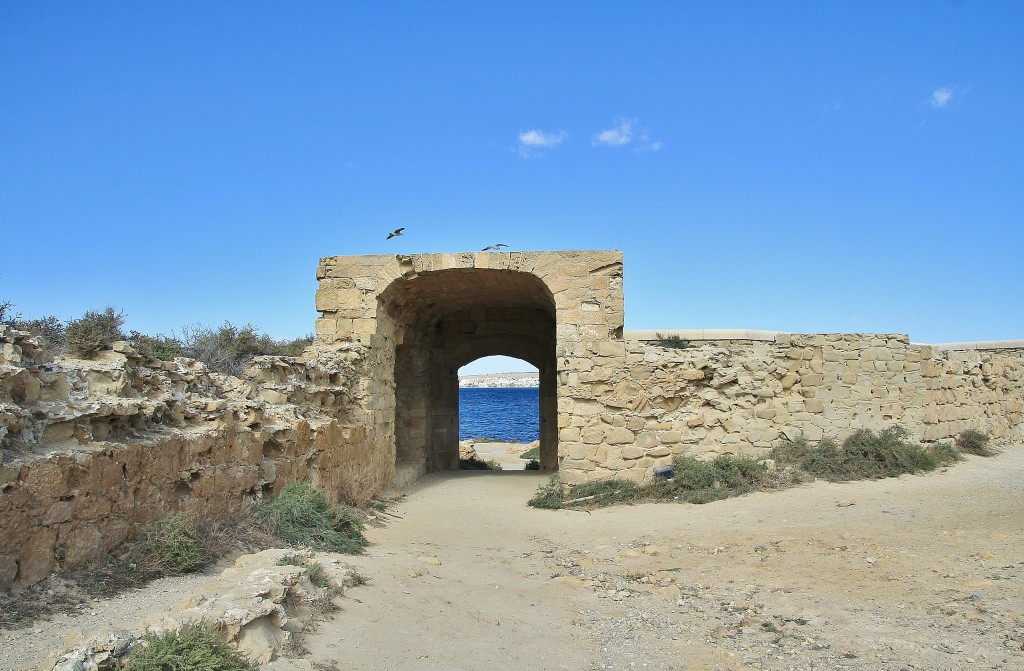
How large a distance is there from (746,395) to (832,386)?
132 centimetres

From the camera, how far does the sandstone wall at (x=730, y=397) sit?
370 inches

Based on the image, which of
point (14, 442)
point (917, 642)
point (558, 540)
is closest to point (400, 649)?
point (14, 442)

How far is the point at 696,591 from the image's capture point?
17.3 feet

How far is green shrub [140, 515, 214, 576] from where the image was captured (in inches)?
174

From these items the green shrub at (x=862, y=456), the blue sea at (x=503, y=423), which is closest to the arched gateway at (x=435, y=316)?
the green shrub at (x=862, y=456)

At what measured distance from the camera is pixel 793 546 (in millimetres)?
6168

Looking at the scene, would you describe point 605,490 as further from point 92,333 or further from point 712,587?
point 92,333

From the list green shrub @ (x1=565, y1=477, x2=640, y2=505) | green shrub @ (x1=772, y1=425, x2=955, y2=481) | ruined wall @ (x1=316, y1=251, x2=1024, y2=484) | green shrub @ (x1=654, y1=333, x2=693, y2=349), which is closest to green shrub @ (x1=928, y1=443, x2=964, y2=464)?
green shrub @ (x1=772, y1=425, x2=955, y2=481)

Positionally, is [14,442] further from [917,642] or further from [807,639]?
[917,642]

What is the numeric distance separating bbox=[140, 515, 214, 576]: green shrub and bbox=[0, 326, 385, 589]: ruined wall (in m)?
0.15

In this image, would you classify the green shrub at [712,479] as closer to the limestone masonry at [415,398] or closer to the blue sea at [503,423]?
the limestone masonry at [415,398]

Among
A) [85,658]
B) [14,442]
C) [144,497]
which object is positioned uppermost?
[14,442]

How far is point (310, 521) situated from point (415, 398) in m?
7.19

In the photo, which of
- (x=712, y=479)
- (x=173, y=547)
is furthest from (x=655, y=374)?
(x=173, y=547)
